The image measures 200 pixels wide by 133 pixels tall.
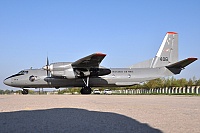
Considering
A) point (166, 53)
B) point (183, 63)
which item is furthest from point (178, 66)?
point (166, 53)

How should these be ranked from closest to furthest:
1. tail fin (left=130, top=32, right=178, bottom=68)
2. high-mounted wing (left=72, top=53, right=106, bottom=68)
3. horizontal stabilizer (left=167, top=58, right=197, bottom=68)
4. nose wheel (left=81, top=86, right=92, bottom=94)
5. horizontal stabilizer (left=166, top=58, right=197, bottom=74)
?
high-mounted wing (left=72, top=53, right=106, bottom=68), horizontal stabilizer (left=167, top=58, right=197, bottom=68), horizontal stabilizer (left=166, top=58, right=197, bottom=74), nose wheel (left=81, top=86, right=92, bottom=94), tail fin (left=130, top=32, right=178, bottom=68)

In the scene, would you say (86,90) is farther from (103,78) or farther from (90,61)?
(90,61)

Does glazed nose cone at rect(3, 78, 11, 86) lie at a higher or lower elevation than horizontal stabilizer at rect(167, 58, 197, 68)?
lower

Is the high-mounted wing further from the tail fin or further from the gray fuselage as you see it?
the tail fin

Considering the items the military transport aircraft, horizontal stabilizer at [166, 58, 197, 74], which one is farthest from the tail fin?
horizontal stabilizer at [166, 58, 197, 74]

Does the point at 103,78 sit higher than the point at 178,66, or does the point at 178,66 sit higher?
the point at 178,66

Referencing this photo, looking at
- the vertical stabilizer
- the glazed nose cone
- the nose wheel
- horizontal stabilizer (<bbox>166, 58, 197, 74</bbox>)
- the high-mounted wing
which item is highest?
the vertical stabilizer

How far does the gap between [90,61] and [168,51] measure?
984cm

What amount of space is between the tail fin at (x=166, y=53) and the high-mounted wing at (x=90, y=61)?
6.31m

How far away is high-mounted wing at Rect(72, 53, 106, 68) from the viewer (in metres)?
23.6

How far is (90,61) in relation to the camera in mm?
25062

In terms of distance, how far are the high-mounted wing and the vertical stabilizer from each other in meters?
7.71

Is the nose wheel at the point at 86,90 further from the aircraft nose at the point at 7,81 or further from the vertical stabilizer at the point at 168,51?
the aircraft nose at the point at 7,81

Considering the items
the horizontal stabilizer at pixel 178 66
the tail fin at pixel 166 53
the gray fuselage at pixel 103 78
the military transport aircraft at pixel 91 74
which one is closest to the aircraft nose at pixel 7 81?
the military transport aircraft at pixel 91 74
